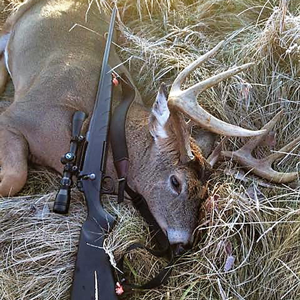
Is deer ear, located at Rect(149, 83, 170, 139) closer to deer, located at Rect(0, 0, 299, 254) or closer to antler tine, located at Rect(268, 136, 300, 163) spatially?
deer, located at Rect(0, 0, 299, 254)

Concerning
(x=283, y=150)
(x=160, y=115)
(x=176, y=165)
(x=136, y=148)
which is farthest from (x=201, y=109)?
(x=283, y=150)

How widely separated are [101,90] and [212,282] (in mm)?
1686

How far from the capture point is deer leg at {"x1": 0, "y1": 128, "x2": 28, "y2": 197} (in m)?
4.18

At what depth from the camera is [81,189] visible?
153 inches

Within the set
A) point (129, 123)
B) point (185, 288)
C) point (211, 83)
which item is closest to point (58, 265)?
point (185, 288)

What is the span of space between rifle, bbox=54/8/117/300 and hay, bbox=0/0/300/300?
142 mm

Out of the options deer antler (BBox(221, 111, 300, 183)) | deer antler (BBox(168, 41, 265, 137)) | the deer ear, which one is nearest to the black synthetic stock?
the deer ear

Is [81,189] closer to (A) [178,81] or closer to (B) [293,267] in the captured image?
(A) [178,81]

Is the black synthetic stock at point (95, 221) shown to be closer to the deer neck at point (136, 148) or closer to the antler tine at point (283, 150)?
the deer neck at point (136, 148)

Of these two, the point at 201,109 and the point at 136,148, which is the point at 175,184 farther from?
the point at 201,109

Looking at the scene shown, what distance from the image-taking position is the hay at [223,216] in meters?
3.67

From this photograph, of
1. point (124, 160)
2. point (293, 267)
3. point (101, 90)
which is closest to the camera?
point (293, 267)

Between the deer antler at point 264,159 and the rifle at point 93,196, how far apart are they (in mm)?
948

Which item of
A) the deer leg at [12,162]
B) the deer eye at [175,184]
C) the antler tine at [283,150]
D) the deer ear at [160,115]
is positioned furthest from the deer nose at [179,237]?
the deer leg at [12,162]
